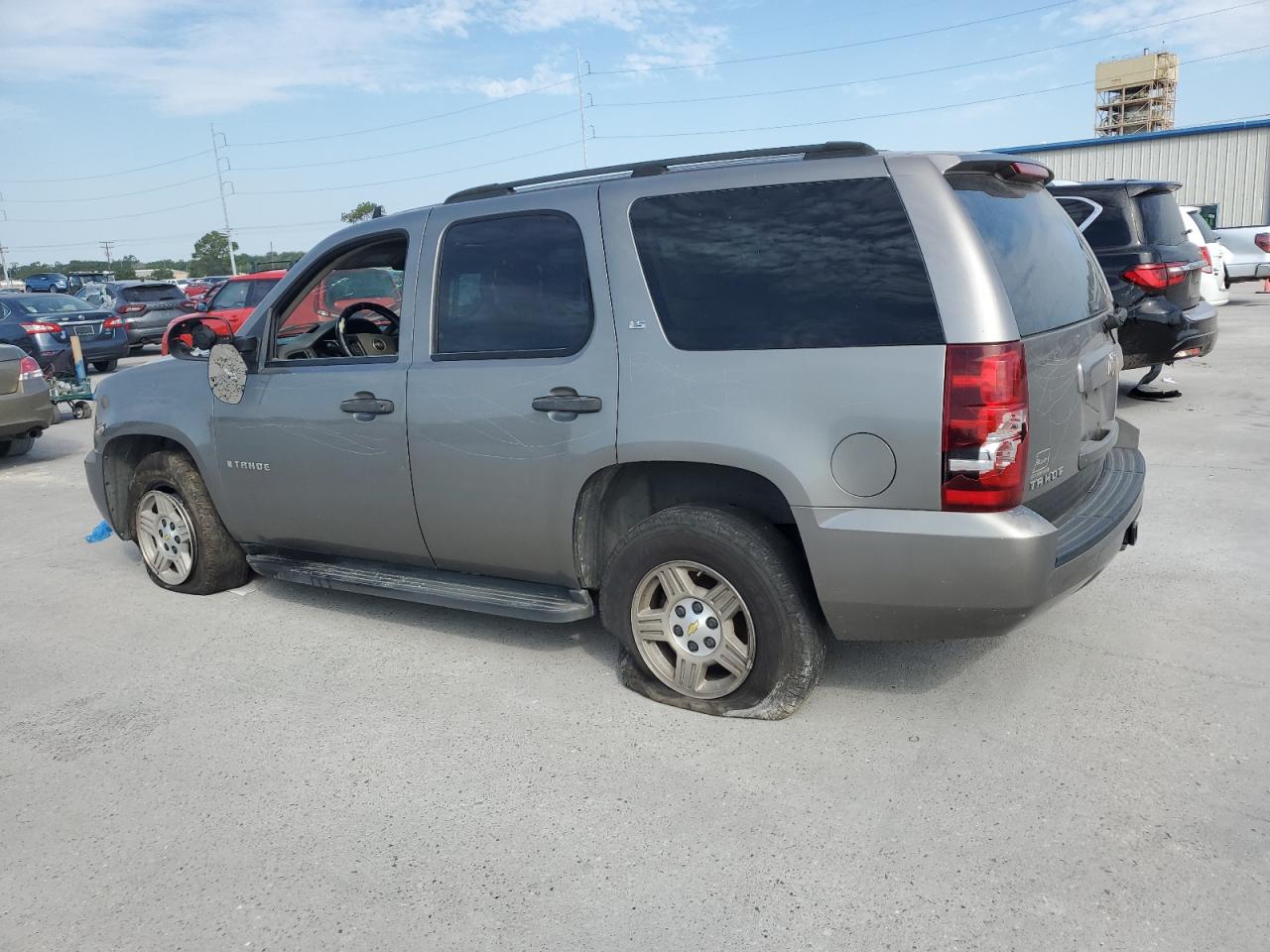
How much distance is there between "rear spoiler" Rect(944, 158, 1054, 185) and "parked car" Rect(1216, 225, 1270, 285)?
60.1 feet

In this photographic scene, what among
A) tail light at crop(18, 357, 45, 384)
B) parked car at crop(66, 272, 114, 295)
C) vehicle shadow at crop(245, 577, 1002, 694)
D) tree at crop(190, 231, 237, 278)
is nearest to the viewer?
vehicle shadow at crop(245, 577, 1002, 694)

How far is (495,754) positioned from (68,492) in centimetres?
675

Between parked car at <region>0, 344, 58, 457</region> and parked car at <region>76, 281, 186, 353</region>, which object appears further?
parked car at <region>76, 281, 186, 353</region>

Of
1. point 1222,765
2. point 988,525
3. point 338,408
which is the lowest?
point 1222,765

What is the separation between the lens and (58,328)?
1591cm

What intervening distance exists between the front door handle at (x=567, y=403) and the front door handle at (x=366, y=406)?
0.78m

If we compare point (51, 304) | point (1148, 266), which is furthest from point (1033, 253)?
point (51, 304)

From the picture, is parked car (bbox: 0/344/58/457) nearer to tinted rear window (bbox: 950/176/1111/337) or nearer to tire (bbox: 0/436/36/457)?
tire (bbox: 0/436/36/457)

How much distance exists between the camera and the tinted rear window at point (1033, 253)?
11.1 ft

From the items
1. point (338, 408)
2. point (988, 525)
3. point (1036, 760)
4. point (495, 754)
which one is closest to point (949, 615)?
point (988, 525)

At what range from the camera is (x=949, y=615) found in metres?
3.31

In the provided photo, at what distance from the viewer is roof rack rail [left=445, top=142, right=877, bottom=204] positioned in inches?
138

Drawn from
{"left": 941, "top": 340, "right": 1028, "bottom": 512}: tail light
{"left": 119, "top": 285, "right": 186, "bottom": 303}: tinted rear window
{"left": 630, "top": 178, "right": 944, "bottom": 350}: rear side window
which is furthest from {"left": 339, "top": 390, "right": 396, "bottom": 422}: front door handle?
{"left": 119, "top": 285, "right": 186, "bottom": 303}: tinted rear window

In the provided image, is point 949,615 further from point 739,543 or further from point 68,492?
point 68,492
